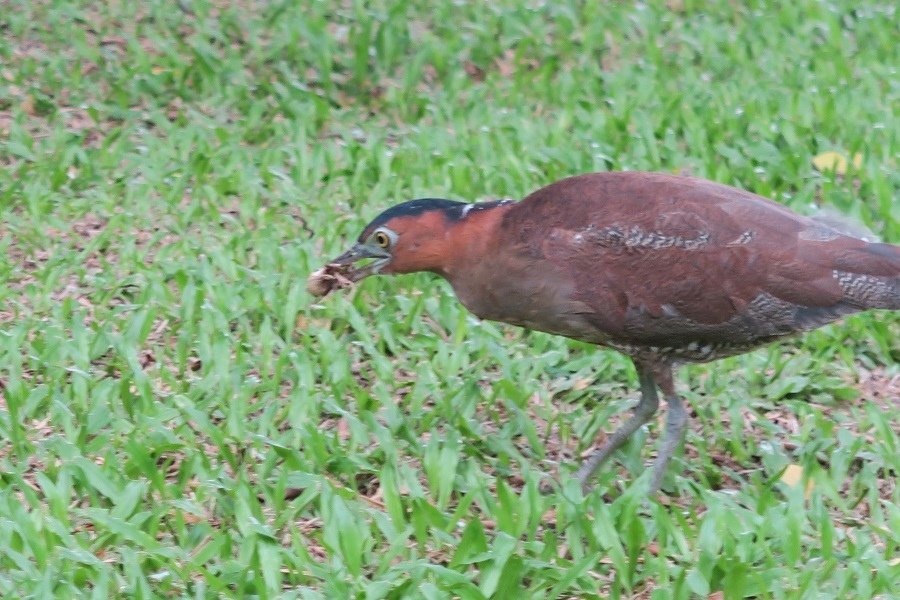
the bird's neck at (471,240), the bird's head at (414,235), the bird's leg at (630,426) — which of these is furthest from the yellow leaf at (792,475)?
the bird's head at (414,235)

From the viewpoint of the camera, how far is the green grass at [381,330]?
4828 millimetres

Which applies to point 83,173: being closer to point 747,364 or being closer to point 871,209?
point 747,364

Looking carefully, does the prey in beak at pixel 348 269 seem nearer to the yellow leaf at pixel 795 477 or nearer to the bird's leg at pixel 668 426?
the bird's leg at pixel 668 426

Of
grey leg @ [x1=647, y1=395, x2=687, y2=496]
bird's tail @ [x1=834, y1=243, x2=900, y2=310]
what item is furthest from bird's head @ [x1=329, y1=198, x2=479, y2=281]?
bird's tail @ [x1=834, y1=243, x2=900, y2=310]

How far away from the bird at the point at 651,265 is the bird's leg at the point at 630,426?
3.2 inches

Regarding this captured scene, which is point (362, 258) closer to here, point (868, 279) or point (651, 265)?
point (651, 265)

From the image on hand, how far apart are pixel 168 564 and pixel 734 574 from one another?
190cm

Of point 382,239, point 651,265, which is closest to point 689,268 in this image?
point 651,265

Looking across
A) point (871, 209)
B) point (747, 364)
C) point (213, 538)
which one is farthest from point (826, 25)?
point (213, 538)

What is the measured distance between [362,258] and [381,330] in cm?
92

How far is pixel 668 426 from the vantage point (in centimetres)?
544

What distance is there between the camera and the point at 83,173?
25.0 feet

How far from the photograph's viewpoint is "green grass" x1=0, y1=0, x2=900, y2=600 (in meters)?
4.83

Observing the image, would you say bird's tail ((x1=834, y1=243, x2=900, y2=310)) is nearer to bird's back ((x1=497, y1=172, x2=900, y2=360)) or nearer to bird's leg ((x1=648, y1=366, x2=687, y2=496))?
bird's back ((x1=497, y1=172, x2=900, y2=360))
